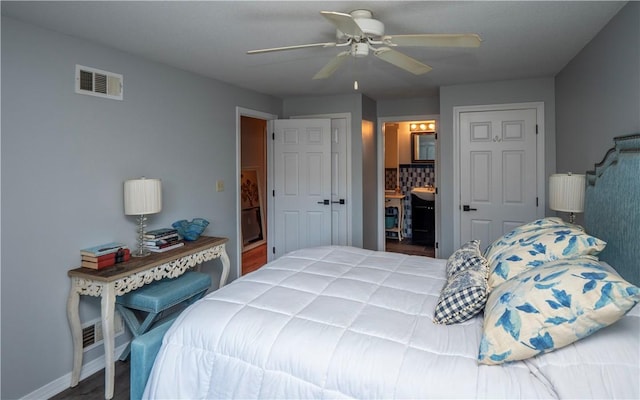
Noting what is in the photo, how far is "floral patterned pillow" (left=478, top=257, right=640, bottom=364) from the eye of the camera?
1.19 metres

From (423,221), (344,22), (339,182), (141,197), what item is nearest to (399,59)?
(344,22)

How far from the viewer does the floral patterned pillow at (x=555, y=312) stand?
119cm

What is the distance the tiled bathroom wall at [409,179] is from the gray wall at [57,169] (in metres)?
4.64

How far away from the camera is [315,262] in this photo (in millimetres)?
2488

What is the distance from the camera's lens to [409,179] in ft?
22.7

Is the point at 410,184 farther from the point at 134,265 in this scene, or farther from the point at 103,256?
the point at 103,256

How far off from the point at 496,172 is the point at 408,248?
246 centimetres

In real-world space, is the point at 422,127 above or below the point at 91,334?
above

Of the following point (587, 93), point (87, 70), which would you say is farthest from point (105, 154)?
point (587, 93)

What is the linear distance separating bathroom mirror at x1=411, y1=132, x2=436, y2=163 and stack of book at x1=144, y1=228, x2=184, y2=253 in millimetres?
4915

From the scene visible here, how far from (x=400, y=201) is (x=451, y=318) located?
524 cm

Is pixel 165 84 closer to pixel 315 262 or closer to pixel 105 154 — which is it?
pixel 105 154

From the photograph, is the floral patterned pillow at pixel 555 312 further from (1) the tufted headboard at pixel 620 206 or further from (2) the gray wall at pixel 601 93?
(2) the gray wall at pixel 601 93

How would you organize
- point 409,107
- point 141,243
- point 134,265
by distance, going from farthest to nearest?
point 409,107 < point 141,243 < point 134,265
